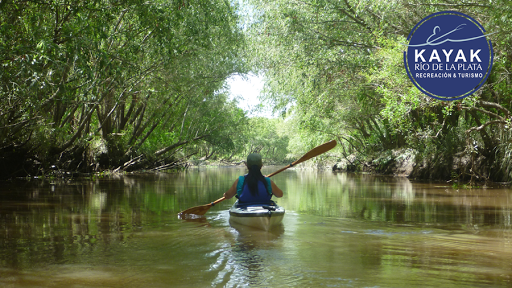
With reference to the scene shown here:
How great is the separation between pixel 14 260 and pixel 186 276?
5.86 feet

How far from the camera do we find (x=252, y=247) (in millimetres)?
5617

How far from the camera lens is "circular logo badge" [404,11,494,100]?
12797mm

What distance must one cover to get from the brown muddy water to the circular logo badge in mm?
4379

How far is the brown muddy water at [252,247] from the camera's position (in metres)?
4.12

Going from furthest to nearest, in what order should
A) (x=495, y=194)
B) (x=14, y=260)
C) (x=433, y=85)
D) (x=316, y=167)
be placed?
(x=316, y=167) → (x=433, y=85) → (x=495, y=194) → (x=14, y=260)

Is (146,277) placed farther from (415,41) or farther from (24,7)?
(415,41)

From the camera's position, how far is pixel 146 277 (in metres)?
4.14

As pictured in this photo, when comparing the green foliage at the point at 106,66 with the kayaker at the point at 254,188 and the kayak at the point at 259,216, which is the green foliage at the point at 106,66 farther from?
the kayak at the point at 259,216

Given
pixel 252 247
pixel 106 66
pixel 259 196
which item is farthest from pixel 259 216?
pixel 106 66

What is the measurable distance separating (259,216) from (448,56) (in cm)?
917

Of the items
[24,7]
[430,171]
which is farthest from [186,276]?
[430,171]

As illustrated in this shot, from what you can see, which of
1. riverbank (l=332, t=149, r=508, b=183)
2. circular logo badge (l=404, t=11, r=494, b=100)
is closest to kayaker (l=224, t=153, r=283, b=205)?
circular logo badge (l=404, t=11, r=494, b=100)

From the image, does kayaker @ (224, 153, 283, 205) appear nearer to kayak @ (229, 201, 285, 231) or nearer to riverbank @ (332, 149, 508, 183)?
kayak @ (229, 201, 285, 231)

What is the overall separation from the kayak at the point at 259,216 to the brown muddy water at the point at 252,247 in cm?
15
